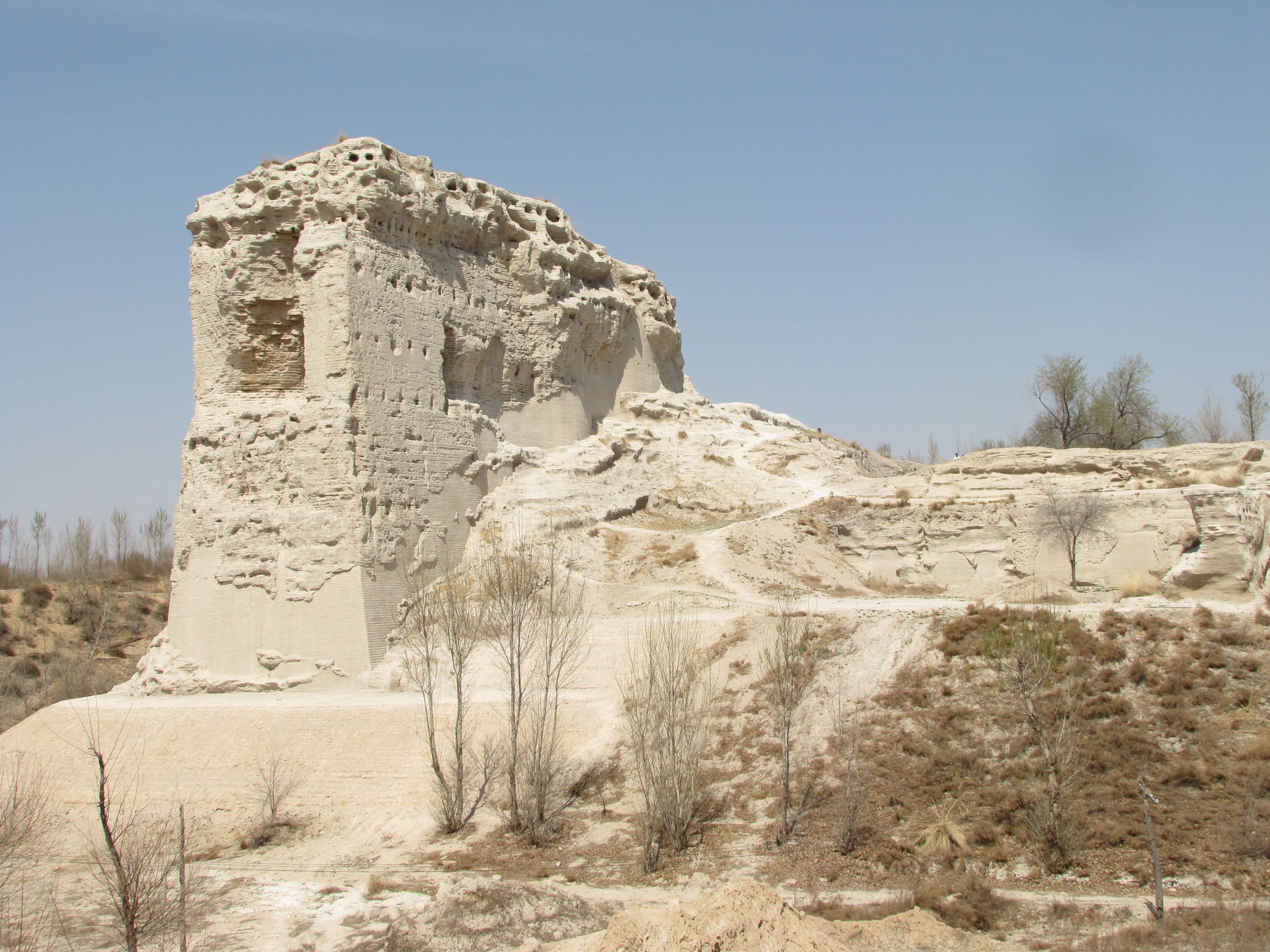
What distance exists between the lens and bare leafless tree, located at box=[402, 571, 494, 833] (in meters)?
15.7

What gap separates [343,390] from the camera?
22172 millimetres

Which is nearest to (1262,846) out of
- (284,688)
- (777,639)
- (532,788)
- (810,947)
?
(810,947)

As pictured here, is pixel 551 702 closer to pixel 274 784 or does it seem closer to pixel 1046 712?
pixel 274 784

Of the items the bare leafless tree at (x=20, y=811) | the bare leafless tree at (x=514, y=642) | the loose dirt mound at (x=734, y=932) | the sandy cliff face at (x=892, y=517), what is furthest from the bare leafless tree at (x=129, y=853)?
the sandy cliff face at (x=892, y=517)

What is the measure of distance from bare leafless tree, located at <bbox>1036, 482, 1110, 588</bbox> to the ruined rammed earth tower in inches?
489

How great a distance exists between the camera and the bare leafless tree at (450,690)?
15719mm

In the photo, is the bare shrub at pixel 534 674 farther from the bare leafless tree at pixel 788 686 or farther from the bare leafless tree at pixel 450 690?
the bare leafless tree at pixel 788 686

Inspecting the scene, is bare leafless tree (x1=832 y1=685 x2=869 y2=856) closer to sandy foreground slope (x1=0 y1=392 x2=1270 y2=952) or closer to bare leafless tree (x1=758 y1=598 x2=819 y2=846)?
sandy foreground slope (x1=0 y1=392 x2=1270 y2=952)

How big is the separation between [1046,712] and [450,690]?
394 inches

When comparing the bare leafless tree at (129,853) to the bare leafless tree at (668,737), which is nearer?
the bare leafless tree at (129,853)

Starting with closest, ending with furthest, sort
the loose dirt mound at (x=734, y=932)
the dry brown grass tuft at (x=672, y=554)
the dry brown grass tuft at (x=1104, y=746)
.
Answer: the loose dirt mound at (x=734, y=932)
the dry brown grass tuft at (x=1104, y=746)
the dry brown grass tuft at (x=672, y=554)

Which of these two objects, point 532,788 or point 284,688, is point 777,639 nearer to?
point 532,788

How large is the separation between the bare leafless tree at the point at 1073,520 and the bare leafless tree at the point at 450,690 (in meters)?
12.1

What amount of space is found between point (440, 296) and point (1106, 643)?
16.4 m
